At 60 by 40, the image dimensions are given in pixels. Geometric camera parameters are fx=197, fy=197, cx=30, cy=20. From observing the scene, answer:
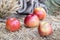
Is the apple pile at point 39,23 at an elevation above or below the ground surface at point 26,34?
above

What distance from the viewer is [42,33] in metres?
1.13

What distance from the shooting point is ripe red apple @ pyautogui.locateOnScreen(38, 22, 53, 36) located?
111cm

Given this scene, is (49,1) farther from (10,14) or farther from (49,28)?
(49,28)

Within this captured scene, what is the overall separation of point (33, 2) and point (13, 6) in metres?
0.23

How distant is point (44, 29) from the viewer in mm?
1121

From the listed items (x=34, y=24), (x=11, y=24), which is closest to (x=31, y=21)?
(x=34, y=24)

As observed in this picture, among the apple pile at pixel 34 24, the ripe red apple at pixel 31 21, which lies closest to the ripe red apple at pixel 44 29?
the apple pile at pixel 34 24

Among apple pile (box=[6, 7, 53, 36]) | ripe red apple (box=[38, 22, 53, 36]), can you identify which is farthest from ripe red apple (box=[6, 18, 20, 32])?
ripe red apple (box=[38, 22, 53, 36])

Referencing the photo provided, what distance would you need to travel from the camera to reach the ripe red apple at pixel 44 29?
111 cm

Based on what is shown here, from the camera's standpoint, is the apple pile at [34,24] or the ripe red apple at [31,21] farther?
the ripe red apple at [31,21]

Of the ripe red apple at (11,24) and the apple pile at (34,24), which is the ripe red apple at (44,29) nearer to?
the apple pile at (34,24)

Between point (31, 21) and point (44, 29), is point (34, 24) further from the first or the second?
point (44, 29)

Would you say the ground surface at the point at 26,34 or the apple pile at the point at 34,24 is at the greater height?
the apple pile at the point at 34,24

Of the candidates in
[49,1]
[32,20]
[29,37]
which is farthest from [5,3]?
[49,1]
